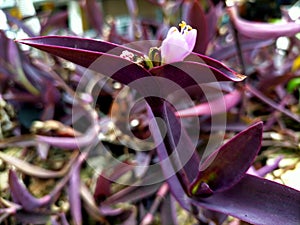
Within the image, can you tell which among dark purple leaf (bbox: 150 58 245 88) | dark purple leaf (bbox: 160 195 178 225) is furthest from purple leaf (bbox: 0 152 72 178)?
dark purple leaf (bbox: 150 58 245 88)

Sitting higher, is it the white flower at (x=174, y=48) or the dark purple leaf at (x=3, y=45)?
the white flower at (x=174, y=48)

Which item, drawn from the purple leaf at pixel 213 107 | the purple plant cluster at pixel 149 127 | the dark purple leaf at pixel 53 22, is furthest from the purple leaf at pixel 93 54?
the dark purple leaf at pixel 53 22

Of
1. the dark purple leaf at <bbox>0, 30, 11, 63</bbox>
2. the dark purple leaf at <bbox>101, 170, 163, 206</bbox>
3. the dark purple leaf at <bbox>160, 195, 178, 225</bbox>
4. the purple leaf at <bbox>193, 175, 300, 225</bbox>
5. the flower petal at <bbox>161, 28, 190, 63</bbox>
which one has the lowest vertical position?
the dark purple leaf at <bbox>160, 195, 178, 225</bbox>

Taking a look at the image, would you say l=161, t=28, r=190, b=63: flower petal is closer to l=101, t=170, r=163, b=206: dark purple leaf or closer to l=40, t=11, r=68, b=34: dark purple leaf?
l=101, t=170, r=163, b=206: dark purple leaf

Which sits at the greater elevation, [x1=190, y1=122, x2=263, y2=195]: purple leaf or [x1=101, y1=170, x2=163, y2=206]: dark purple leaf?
[x1=190, y1=122, x2=263, y2=195]: purple leaf

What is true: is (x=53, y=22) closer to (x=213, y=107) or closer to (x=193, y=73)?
(x=213, y=107)

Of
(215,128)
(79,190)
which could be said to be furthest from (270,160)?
(79,190)

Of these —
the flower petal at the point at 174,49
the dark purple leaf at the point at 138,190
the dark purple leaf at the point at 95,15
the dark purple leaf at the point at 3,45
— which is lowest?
the dark purple leaf at the point at 138,190

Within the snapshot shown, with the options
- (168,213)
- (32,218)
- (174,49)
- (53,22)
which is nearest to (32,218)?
(32,218)

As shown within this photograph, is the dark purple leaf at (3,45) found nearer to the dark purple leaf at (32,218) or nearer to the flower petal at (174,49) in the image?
the dark purple leaf at (32,218)
